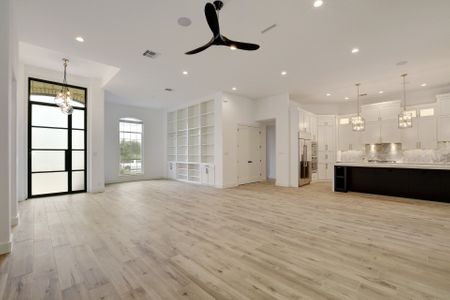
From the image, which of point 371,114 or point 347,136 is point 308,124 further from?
point 371,114

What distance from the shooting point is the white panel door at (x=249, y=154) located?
320 inches

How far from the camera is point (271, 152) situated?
10.2m

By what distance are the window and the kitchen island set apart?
8.51m

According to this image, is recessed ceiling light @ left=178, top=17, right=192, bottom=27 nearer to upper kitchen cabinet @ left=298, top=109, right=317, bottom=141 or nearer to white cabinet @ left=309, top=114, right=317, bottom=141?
upper kitchen cabinet @ left=298, top=109, right=317, bottom=141

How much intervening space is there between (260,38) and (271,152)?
689cm

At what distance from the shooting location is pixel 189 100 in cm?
881

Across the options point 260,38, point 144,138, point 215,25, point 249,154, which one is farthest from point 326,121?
point 144,138

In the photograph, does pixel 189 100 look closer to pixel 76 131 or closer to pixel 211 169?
pixel 211 169

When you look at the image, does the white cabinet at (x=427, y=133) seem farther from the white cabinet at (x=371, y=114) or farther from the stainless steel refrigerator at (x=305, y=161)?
the stainless steel refrigerator at (x=305, y=161)

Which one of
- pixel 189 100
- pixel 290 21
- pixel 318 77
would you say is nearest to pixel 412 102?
pixel 318 77

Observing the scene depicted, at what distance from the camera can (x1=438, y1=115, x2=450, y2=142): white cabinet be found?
21.1 feet

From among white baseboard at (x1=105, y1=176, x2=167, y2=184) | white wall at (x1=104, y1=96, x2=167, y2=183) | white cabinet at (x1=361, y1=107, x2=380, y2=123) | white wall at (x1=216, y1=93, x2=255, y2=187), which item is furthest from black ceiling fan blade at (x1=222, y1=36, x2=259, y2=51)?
white baseboard at (x1=105, y1=176, x2=167, y2=184)

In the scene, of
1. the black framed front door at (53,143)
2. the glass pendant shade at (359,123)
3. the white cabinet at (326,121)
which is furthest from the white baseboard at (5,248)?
the white cabinet at (326,121)

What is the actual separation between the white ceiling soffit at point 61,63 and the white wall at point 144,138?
5.00 feet
